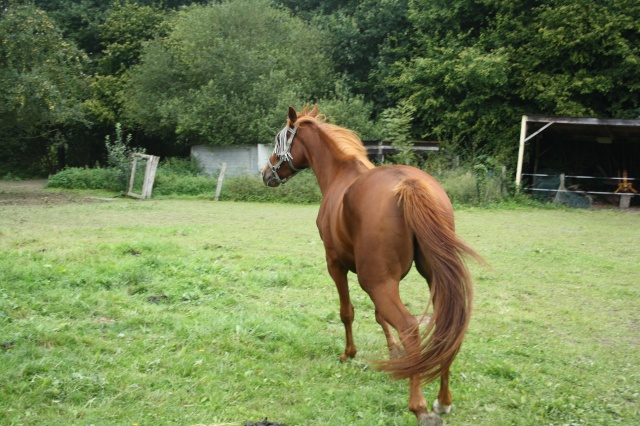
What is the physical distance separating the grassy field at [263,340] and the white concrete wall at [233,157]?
53.9ft

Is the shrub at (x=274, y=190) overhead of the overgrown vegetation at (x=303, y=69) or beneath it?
beneath

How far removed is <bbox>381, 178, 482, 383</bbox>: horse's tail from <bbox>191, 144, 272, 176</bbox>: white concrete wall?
72.8 feet

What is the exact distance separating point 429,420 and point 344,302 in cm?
159

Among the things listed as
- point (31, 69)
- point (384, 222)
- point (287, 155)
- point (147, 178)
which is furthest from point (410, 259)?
point (31, 69)

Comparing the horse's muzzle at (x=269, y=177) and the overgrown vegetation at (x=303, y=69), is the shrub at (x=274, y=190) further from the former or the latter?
the horse's muzzle at (x=269, y=177)

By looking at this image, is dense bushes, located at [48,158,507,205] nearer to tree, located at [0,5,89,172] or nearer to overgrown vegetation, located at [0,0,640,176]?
overgrown vegetation, located at [0,0,640,176]

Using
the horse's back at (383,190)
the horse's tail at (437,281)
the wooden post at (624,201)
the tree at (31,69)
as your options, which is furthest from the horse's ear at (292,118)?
the wooden post at (624,201)

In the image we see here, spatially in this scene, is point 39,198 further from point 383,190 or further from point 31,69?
point 383,190

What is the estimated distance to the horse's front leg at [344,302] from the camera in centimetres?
474

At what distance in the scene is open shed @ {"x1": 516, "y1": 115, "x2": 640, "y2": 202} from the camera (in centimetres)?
2170

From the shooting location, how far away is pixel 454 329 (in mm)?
3344

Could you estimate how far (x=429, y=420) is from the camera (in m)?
3.40

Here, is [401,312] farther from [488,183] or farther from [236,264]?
[488,183]

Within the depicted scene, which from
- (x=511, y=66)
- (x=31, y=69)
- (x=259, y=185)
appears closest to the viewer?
(x=31, y=69)
